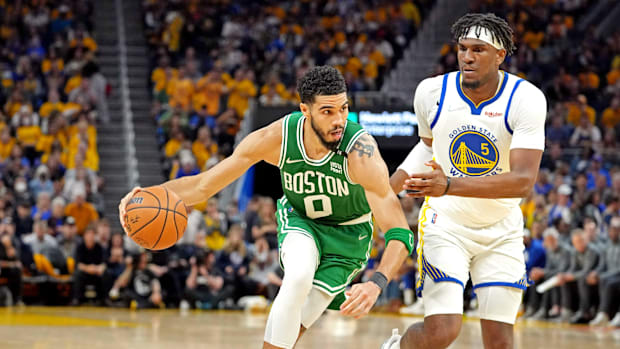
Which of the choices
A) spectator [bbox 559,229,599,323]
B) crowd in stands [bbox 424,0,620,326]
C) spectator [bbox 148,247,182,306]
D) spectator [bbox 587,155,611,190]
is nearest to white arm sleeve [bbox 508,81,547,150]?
crowd in stands [bbox 424,0,620,326]

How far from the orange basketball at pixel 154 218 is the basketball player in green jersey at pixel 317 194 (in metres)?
0.08

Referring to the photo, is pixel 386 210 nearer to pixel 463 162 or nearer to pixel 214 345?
pixel 463 162

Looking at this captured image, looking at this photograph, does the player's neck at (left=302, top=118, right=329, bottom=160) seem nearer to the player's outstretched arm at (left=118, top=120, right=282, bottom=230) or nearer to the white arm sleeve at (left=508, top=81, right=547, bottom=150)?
the player's outstretched arm at (left=118, top=120, right=282, bottom=230)

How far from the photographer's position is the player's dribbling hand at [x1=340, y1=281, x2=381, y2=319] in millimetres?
4348

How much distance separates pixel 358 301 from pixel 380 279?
0.31 m

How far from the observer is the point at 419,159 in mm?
5586

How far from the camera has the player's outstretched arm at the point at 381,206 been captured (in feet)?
15.6

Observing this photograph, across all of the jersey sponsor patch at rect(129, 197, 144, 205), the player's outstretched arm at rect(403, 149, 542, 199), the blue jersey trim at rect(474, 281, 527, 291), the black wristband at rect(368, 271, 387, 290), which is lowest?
the blue jersey trim at rect(474, 281, 527, 291)

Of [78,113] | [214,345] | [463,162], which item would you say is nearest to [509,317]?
[463,162]

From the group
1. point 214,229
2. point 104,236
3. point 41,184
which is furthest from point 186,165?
point 41,184

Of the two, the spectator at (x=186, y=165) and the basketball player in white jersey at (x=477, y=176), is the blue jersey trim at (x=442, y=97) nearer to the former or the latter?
the basketball player in white jersey at (x=477, y=176)

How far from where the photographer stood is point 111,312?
13812 mm

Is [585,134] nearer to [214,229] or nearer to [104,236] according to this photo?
[214,229]

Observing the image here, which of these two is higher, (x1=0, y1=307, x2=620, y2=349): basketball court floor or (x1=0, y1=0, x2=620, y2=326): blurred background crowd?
(x1=0, y1=0, x2=620, y2=326): blurred background crowd
